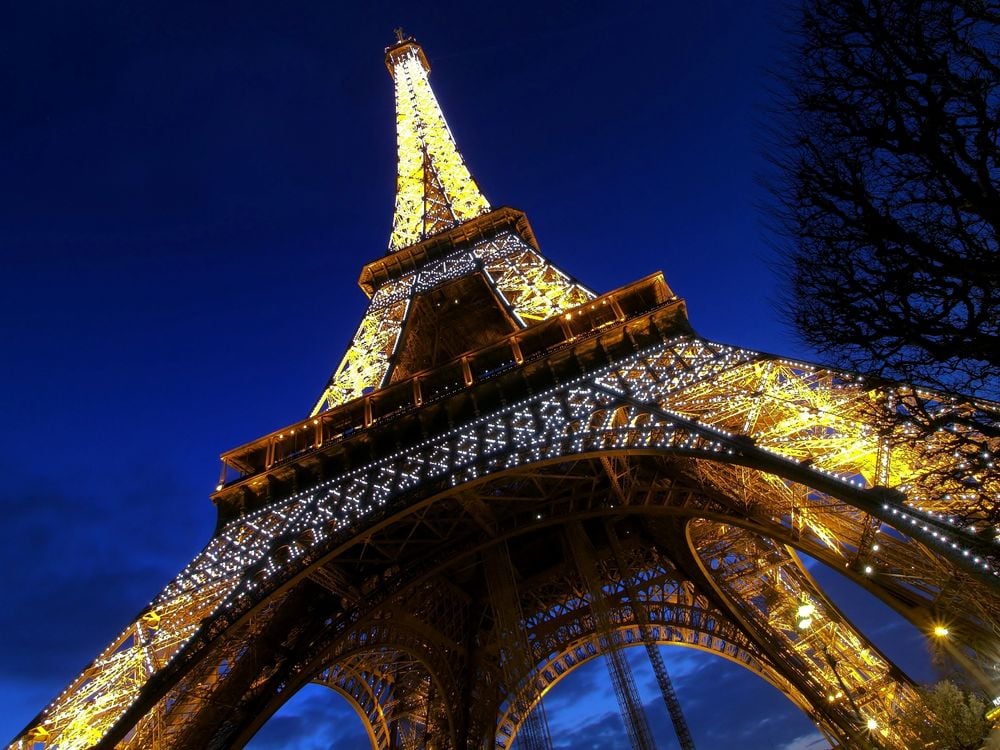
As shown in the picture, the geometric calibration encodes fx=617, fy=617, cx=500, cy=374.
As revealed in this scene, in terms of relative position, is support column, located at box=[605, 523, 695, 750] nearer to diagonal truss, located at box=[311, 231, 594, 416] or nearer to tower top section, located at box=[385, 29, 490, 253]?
diagonal truss, located at box=[311, 231, 594, 416]

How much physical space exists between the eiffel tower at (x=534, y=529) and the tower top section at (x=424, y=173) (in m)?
3.09

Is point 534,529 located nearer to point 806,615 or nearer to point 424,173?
point 806,615

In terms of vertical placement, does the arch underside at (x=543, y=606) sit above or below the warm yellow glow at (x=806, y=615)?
above

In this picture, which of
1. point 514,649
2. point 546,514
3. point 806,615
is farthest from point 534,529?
point 806,615

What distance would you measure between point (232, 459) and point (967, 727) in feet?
51.8

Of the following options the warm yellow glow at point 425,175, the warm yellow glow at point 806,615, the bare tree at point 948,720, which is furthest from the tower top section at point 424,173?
the bare tree at point 948,720

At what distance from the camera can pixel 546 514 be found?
47.7ft

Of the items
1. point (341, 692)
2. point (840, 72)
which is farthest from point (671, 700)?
point (840, 72)

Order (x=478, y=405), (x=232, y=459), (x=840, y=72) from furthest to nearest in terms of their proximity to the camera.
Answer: (x=232, y=459)
(x=478, y=405)
(x=840, y=72)

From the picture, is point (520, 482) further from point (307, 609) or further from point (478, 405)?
point (307, 609)

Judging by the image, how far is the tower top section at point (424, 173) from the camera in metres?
23.7

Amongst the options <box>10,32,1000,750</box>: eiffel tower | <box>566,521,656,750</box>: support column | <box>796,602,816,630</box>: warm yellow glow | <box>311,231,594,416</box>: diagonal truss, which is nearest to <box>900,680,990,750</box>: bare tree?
<box>10,32,1000,750</box>: eiffel tower

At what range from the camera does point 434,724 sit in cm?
1739

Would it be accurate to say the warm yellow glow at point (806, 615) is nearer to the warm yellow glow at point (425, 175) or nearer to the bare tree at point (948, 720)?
the bare tree at point (948, 720)
